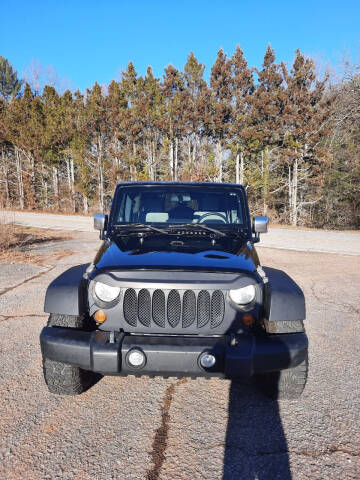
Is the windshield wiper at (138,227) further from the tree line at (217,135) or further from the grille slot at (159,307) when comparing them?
the tree line at (217,135)

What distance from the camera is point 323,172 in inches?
875

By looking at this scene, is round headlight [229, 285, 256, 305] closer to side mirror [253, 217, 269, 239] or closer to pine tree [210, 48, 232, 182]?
side mirror [253, 217, 269, 239]

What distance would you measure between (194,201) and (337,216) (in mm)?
24717

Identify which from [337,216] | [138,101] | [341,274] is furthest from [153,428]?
[337,216]

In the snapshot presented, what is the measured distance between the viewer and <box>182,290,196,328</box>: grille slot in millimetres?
2494

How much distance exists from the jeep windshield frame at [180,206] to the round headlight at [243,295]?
119 cm

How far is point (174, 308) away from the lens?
2.50 meters

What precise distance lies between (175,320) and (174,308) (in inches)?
3.4

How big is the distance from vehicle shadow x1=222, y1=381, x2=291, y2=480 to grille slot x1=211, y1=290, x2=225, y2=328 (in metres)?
0.77

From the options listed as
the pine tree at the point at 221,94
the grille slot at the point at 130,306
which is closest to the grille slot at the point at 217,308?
the grille slot at the point at 130,306

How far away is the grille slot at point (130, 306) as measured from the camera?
8.28 feet

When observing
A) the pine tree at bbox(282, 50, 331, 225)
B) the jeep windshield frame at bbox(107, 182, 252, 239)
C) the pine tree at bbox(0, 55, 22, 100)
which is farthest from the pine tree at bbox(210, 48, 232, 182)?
the pine tree at bbox(0, 55, 22, 100)

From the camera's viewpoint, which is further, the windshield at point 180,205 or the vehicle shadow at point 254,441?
the windshield at point 180,205

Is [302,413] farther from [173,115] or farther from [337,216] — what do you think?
[337,216]
